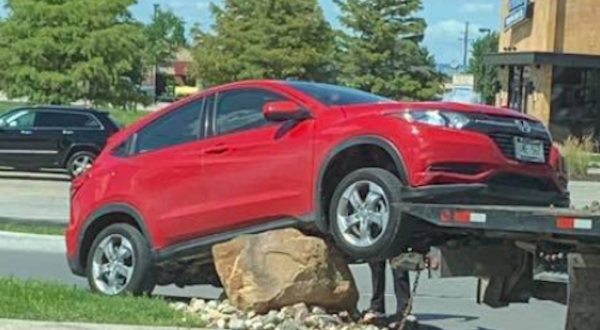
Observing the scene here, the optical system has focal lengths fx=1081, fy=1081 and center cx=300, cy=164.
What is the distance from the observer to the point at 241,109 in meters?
8.77

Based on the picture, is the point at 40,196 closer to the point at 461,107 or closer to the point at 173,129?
the point at 173,129

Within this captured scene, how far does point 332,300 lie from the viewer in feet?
27.1

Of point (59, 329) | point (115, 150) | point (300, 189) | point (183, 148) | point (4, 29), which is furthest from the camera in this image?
point (4, 29)

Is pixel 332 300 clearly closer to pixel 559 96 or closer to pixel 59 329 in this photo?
pixel 59 329

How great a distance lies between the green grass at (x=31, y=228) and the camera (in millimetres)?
15375

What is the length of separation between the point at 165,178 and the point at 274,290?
158 cm

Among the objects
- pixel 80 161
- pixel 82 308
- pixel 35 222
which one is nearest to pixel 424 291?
pixel 82 308

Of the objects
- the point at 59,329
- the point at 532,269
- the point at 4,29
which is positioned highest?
the point at 4,29

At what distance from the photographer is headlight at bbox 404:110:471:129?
24.5 feet

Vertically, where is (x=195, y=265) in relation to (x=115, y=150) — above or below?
below

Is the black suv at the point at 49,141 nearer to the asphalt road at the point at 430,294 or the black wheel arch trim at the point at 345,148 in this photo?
the asphalt road at the point at 430,294

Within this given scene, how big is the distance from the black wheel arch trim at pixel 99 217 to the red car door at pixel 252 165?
0.73 metres

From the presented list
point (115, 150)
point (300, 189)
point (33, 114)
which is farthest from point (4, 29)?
point (300, 189)

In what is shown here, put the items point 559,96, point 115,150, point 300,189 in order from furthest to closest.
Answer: point 559,96 → point 115,150 → point 300,189
